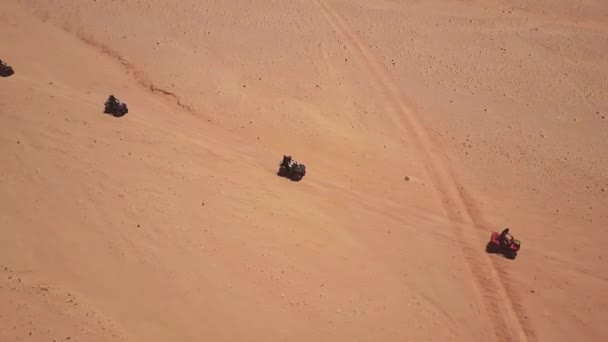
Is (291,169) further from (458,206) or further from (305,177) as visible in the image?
(458,206)

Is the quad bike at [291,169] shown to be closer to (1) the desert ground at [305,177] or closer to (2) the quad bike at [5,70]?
(1) the desert ground at [305,177]

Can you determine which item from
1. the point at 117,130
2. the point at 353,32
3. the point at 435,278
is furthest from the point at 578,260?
the point at 117,130

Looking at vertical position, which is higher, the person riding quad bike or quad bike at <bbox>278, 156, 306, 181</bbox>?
the person riding quad bike

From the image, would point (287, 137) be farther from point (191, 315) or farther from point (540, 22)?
point (540, 22)

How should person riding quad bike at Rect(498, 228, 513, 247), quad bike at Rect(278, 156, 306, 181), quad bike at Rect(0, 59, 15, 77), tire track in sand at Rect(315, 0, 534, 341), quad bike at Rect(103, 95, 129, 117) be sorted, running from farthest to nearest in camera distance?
quad bike at Rect(0, 59, 15, 77) → quad bike at Rect(103, 95, 129, 117) → quad bike at Rect(278, 156, 306, 181) → person riding quad bike at Rect(498, 228, 513, 247) → tire track in sand at Rect(315, 0, 534, 341)

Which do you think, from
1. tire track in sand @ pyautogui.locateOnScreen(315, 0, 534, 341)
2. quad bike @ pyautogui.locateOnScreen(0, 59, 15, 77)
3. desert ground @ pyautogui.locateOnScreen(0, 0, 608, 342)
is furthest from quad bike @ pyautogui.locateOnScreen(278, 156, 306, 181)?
quad bike @ pyautogui.locateOnScreen(0, 59, 15, 77)

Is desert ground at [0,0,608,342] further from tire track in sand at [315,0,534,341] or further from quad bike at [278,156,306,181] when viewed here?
quad bike at [278,156,306,181]
